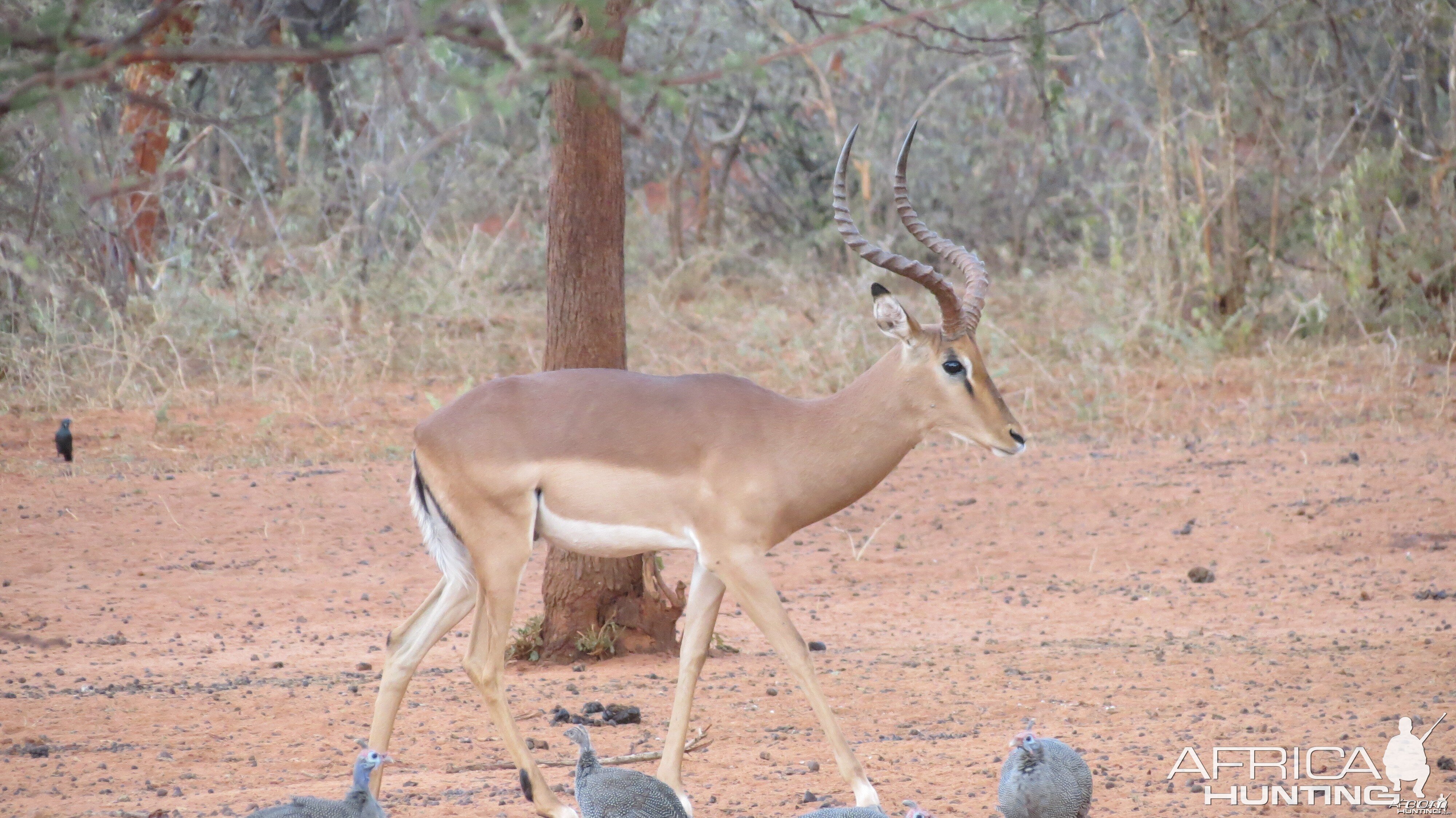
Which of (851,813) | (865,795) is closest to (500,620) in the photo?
(865,795)

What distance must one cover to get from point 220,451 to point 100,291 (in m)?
1.91

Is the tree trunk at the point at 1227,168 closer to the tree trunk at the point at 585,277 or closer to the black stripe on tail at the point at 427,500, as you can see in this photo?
the tree trunk at the point at 585,277

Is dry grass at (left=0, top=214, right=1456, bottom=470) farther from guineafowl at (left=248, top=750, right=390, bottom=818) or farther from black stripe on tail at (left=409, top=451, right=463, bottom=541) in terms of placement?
guineafowl at (left=248, top=750, right=390, bottom=818)

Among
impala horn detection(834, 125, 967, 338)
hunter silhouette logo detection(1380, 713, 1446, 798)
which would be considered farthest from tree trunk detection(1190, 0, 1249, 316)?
hunter silhouette logo detection(1380, 713, 1446, 798)

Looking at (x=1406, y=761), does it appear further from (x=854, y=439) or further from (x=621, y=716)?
(x=621, y=716)

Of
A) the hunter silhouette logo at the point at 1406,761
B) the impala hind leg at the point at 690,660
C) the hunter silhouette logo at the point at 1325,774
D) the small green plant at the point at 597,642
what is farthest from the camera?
the small green plant at the point at 597,642

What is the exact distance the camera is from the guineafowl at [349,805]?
374cm

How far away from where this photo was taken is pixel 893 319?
4980 millimetres

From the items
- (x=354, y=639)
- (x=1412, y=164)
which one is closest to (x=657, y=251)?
(x=1412, y=164)

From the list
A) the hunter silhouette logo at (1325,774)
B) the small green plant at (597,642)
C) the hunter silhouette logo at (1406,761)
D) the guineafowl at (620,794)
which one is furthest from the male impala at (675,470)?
the small green plant at (597,642)

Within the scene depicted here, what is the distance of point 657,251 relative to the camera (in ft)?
54.2

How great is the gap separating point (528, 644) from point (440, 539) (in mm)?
1869

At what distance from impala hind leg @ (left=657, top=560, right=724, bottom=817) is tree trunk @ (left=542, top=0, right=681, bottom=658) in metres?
1.69

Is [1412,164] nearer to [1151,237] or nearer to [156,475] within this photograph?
[1151,237]
